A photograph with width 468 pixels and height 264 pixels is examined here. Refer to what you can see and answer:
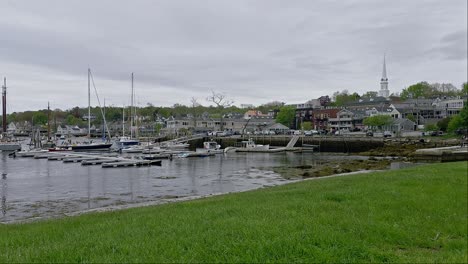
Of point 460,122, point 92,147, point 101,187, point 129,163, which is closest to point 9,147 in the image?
point 92,147

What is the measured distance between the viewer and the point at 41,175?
39344 mm

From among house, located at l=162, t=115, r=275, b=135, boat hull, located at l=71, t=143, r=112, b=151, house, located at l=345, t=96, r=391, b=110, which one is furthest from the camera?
house, located at l=162, t=115, r=275, b=135

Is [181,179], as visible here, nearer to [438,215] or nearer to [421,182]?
[421,182]

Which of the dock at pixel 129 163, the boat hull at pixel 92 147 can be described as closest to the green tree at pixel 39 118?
the boat hull at pixel 92 147

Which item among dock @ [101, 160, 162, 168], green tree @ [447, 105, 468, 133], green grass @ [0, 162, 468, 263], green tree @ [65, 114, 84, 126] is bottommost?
dock @ [101, 160, 162, 168]

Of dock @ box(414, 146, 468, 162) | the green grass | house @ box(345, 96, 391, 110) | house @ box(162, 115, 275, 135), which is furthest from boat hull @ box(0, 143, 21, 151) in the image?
house @ box(345, 96, 391, 110)

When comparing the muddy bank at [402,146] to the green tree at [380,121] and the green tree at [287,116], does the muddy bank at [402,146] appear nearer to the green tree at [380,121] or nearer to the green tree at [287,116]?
the green tree at [380,121]

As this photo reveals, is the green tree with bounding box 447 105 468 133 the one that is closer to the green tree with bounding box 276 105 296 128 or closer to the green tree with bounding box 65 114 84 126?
the green tree with bounding box 276 105 296 128

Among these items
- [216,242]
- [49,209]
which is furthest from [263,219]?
[49,209]

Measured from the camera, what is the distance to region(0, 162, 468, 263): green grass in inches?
277

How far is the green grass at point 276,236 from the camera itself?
703 centimetres

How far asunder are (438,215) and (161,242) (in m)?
7.23

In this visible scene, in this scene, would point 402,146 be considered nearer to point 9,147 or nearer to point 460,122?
point 460,122

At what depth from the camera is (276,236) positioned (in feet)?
26.1
